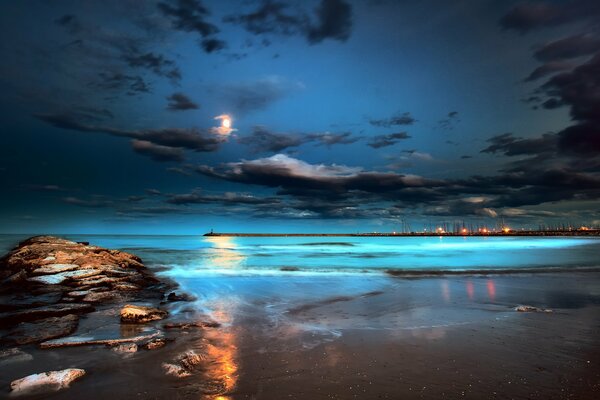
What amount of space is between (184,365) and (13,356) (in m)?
3.29

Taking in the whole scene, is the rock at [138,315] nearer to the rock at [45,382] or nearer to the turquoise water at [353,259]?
the rock at [45,382]

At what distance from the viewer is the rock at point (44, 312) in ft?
29.3

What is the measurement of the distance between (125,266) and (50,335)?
1210 centimetres

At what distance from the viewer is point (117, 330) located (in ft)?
25.9

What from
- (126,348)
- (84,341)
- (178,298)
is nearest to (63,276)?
(178,298)

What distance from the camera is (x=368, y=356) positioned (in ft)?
20.0

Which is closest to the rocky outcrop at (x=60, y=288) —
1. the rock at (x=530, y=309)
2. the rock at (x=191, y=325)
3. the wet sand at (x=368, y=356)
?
the rock at (x=191, y=325)

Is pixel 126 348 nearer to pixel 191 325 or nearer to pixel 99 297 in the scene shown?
pixel 191 325

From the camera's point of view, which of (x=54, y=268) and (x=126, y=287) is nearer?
(x=126, y=287)

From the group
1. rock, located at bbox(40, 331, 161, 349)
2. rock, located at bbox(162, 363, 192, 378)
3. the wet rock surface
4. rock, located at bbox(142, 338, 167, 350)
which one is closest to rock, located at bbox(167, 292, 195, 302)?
the wet rock surface

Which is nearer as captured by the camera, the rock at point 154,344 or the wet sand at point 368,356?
the wet sand at point 368,356

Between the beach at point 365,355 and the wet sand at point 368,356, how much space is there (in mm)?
21

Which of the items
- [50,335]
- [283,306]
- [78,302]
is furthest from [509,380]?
[78,302]

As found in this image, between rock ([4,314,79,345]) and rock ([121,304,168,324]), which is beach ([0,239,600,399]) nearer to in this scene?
rock ([121,304,168,324])
